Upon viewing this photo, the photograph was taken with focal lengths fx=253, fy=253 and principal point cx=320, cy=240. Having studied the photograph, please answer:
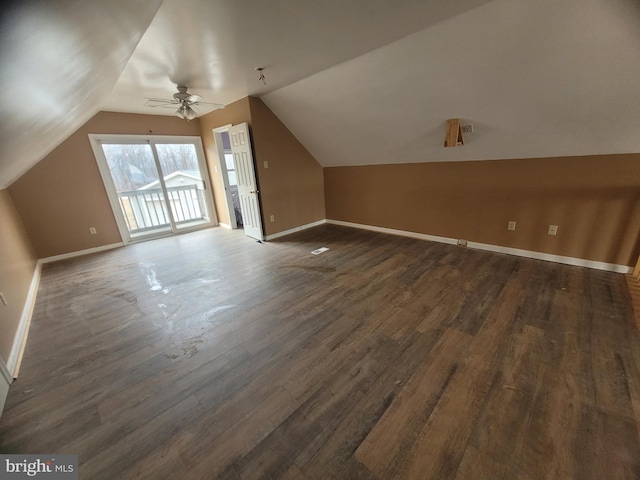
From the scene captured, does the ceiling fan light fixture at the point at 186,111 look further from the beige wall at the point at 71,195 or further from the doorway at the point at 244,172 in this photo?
the beige wall at the point at 71,195

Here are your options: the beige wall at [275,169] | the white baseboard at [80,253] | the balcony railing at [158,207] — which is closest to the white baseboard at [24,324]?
the white baseboard at [80,253]

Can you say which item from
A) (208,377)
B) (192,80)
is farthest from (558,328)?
(192,80)

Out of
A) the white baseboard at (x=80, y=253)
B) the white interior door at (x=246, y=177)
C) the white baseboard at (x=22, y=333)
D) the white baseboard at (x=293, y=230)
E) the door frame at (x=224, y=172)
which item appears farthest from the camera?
the door frame at (x=224, y=172)

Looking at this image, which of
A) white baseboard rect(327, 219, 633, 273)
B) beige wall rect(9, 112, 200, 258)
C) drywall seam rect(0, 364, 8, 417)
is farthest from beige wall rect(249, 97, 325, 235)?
drywall seam rect(0, 364, 8, 417)

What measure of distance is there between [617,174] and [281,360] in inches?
148

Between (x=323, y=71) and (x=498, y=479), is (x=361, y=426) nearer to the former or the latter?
(x=498, y=479)

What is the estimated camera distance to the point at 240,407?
1.48 metres

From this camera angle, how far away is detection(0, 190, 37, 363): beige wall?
2.01m

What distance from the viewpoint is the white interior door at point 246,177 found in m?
4.18

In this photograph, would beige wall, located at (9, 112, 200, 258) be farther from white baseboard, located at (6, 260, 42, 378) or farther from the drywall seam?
the drywall seam

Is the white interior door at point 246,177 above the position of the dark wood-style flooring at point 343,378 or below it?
above

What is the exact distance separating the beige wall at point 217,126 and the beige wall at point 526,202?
92.6 inches

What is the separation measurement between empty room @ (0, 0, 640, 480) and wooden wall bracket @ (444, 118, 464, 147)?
0.36 ft

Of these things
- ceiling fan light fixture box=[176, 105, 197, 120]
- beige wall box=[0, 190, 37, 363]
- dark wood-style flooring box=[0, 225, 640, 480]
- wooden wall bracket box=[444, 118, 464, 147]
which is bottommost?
dark wood-style flooring box=[0, 225, 640, 480]
